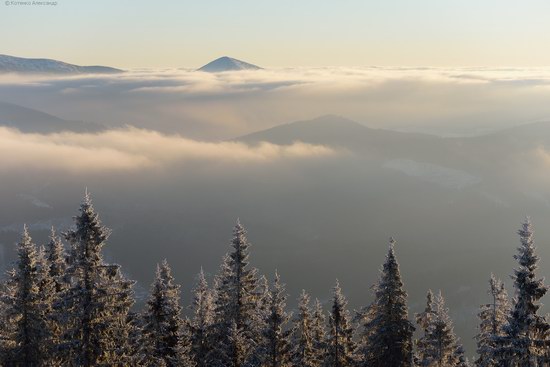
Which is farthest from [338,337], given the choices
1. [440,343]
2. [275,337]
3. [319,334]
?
[440,343]

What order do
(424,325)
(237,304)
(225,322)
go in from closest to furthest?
1. (237,304)
2. (225,322)
3. (424,325)

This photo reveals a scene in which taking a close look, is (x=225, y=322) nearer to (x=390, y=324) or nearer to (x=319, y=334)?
(x=319, y=334)

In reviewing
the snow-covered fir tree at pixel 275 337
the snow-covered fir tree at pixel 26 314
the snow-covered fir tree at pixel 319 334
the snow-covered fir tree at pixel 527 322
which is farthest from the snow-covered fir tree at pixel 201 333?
the snow-covered fir tree at pixel 527 322

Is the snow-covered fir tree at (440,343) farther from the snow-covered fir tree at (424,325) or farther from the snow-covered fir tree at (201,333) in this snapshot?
the snow-covered fir tree at (201,333)

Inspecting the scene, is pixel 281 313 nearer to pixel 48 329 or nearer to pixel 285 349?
pixel 285 349

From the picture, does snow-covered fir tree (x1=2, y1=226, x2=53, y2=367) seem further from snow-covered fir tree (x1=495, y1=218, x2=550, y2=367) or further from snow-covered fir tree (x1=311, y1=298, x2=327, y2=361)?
snow-covered fir tree (x1=495, y1=218, x2=550, y2=367)

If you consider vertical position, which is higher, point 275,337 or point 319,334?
point 275,337
